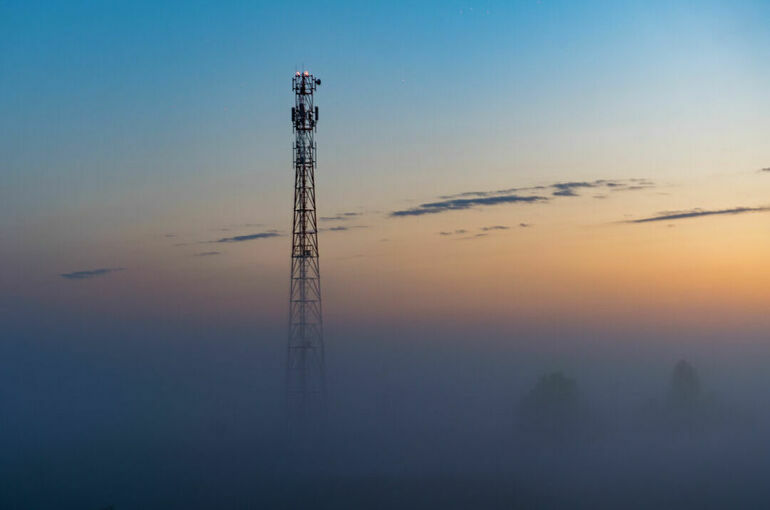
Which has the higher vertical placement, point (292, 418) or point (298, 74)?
point (298, 74)

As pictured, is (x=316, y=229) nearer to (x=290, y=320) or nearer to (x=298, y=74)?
Answer: (x=290, y=320)

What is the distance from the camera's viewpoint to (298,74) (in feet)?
216

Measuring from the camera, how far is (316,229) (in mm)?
66062

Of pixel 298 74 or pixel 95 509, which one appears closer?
pixel 298 74

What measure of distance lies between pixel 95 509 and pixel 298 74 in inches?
2068

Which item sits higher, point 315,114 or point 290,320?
point 315,114

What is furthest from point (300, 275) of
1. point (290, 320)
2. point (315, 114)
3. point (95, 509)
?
point (95, 509)

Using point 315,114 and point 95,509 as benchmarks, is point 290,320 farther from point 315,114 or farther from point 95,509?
point 95,509

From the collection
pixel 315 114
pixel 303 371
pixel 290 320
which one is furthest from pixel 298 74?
pixel 303 371

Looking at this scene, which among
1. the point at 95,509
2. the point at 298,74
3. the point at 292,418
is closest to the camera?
the point at 298,74

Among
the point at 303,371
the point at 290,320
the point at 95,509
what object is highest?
the point at 290,320

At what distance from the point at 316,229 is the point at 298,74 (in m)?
13.4

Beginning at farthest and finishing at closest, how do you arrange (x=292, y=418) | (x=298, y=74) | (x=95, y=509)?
(x=95, y=509), (x=292, y=418), (x=298, y=74)

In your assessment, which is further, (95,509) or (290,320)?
(95,509)
